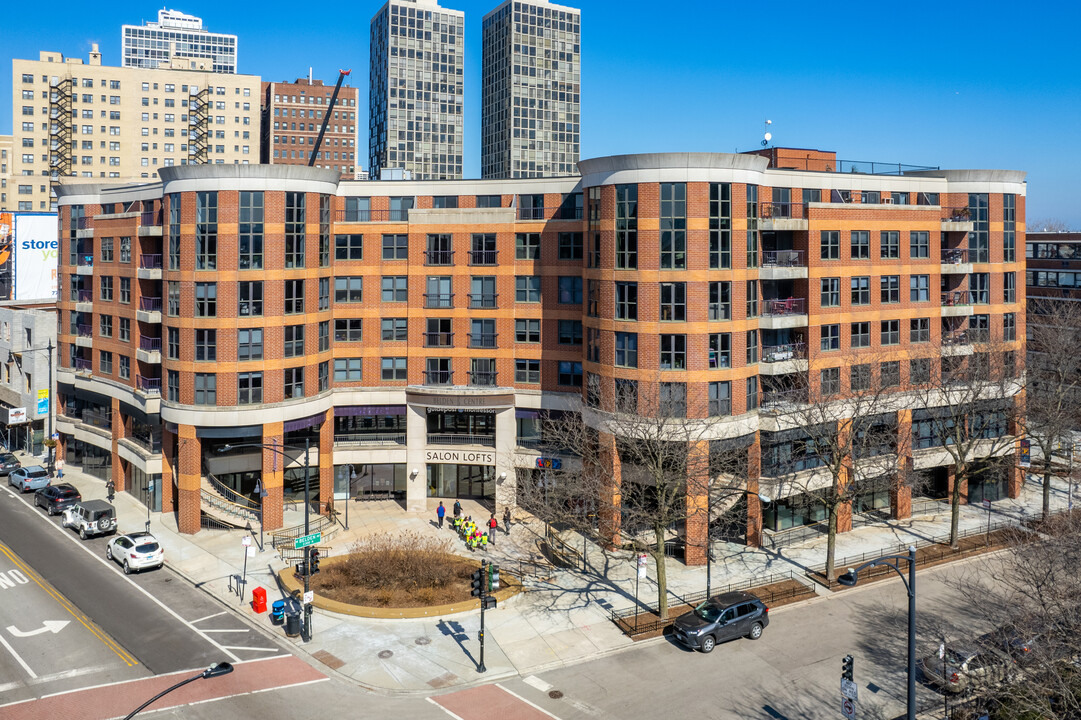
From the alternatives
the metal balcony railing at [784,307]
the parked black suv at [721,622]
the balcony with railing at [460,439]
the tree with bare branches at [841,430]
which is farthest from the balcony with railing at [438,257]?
the parked black suv at [721,622]

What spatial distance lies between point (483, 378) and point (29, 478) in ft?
103

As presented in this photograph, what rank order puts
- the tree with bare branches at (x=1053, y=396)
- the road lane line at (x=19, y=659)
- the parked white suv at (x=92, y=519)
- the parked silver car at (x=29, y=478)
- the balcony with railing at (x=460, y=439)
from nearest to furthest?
the road lane line at (x=19, y=659)
the parked white suv at (x=92, y=519)
the tree with bare branches at (x=1053, y=396)
the balcony with railing at (x=460, y=439)
the parked silver car at (x=29, y=478)

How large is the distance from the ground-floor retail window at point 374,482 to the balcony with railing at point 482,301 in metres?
11.4

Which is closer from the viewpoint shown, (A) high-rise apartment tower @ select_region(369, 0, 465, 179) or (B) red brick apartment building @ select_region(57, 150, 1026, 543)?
(B) red brick apartment building @ select_region(57, 150, 1026, 543)

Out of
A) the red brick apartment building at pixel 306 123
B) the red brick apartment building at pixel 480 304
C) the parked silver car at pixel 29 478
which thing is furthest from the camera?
the red brick apartment building at pixel 306 123

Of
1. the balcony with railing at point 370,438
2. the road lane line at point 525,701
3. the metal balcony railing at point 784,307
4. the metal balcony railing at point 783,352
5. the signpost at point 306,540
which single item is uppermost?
the metal balcony railing at point 784,307

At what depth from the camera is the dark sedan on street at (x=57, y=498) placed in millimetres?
50438

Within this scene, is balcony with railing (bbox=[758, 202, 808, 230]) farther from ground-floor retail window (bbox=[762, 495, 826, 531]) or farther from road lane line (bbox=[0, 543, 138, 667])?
road lane line (bbox=[0, 543, 138, 667])

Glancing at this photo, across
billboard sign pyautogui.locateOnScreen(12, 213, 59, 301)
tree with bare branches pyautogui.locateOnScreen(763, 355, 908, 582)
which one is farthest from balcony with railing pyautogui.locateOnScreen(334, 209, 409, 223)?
billboard sign pyautogui.locateOnScreen(12, 213, 59, 301)

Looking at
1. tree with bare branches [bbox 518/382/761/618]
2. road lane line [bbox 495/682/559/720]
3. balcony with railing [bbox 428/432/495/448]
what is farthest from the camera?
balcony with railing [bbox 428/432/495/448]

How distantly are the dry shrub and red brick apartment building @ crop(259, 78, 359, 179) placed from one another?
13867cm

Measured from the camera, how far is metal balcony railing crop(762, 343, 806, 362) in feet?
153

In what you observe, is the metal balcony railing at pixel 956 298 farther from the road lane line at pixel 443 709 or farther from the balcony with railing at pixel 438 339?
the road lane line at pixel 443 709

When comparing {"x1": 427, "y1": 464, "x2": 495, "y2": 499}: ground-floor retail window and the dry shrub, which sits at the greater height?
{"x1": 427, "y1": 464, "x2": 495, "y2": 499}: ground-floor retail window
